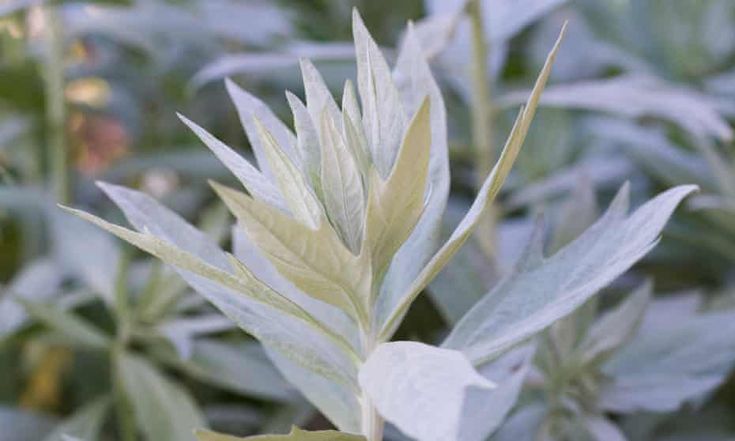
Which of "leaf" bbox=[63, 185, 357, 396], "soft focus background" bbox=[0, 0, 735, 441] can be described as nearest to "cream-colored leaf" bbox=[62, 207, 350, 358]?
"leaf" bbox=[63, 185, 357, 396]

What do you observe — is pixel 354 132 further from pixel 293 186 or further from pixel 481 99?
pixel 481 99

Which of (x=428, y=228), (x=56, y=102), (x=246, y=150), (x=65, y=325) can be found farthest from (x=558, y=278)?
(x=246, y=150)

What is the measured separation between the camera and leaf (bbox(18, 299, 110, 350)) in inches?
20.6

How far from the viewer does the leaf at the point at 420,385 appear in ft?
0.81

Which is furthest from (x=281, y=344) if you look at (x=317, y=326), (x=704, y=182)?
(x=704, y=182)

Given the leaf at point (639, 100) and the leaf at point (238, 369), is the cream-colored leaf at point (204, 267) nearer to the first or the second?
the leaf at point (238, 369)

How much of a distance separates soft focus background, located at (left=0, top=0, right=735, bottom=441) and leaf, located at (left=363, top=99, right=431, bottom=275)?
17 centimetres

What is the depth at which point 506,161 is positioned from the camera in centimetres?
32

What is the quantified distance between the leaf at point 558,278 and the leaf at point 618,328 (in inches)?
4.0

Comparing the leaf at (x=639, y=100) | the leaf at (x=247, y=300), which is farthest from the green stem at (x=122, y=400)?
the leaf at (x=639, y=100)

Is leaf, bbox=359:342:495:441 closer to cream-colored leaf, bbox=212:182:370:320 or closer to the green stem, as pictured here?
cream-colored leaf, bbox=212:182:370:320

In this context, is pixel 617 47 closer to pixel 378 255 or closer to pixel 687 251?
pixel 687 251

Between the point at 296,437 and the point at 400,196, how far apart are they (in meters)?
0.09

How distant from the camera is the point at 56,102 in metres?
0.77
